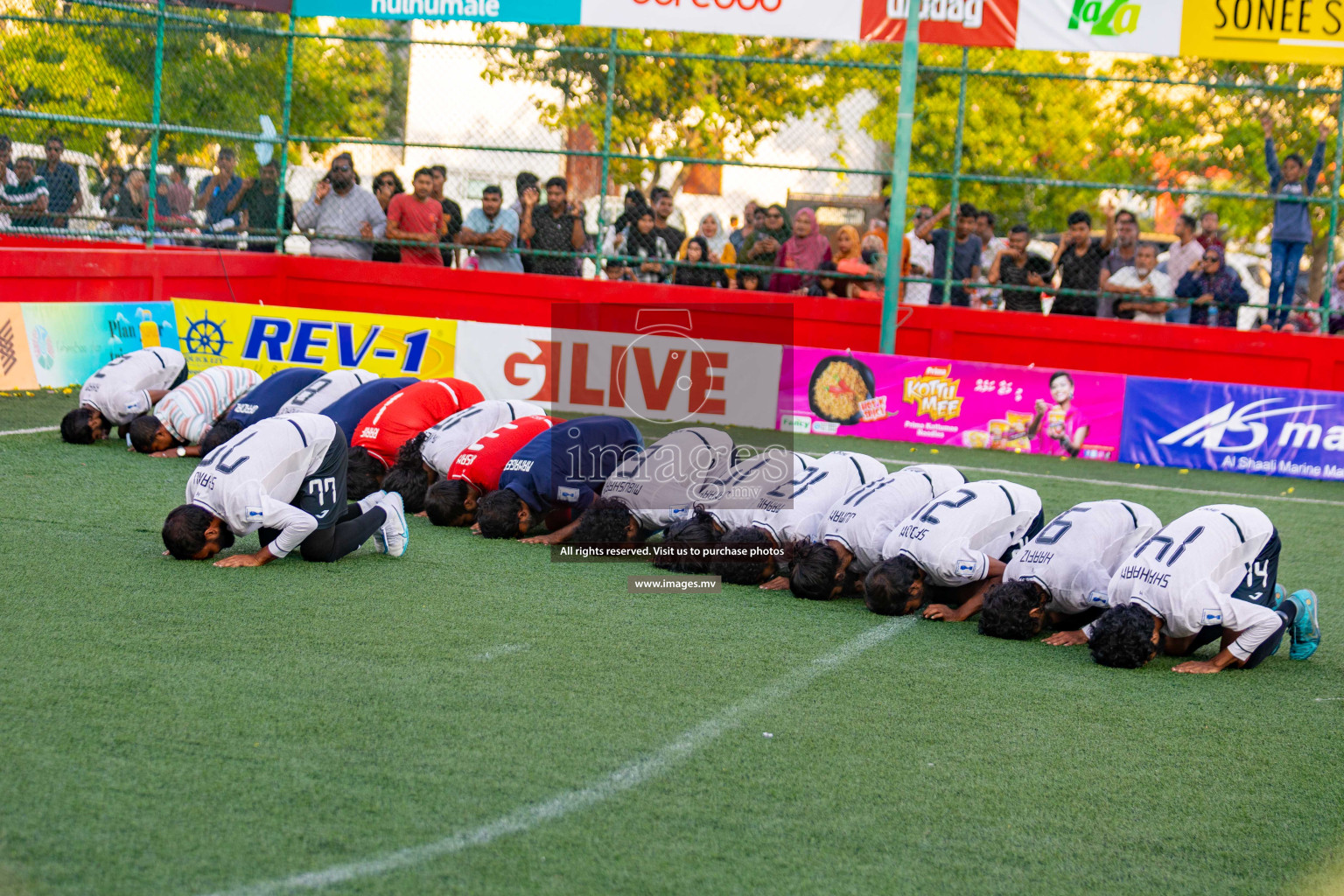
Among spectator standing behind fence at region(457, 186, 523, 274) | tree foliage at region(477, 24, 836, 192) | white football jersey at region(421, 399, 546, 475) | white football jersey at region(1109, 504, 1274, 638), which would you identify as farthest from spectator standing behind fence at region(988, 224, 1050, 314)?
white football jersey at region(1109, 504, 1274, 638)

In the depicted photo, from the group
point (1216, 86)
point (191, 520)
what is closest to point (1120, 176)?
point (1216, 86)

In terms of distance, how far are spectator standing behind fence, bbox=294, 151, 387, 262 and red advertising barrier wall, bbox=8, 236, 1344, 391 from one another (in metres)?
0.25

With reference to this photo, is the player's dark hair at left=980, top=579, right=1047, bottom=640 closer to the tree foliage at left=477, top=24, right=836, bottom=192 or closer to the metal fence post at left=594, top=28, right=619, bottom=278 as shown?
the metal fence post at left=594, top=28, right=619, bottom=278

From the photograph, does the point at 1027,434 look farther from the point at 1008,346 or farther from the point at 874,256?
the point at 874,256

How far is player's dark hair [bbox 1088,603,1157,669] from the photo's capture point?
258 inches

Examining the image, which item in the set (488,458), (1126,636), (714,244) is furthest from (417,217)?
(1126,636)

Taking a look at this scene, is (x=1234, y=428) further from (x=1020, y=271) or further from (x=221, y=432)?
(x=221, y=432)

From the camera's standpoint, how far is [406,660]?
595 centimetres

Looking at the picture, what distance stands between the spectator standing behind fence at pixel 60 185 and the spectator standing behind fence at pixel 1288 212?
12.4 metres

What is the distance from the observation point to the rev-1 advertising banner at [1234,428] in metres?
13.3

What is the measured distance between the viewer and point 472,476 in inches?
357

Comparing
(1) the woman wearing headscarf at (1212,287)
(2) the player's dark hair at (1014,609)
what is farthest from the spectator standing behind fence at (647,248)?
(2) the player's dark hair at (1014,609)

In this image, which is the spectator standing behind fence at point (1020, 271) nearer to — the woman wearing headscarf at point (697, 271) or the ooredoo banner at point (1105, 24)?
the ooredoo banner at point (1105, 24)

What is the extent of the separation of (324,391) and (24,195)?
213 inches
